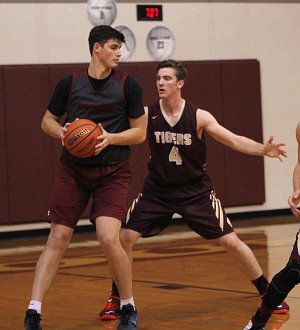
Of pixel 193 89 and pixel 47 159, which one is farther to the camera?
pixel 193 89

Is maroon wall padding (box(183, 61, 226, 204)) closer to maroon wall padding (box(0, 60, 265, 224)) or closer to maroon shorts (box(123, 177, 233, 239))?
maroon wall padding (box(0, 60, 265, 224))

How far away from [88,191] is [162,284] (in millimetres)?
2156

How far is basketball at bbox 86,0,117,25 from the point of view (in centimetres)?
1250

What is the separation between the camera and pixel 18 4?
39.7 feet

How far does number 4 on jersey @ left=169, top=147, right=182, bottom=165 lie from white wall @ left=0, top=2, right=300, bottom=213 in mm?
6270

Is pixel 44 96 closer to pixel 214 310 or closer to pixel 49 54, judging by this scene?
pixel 49 54

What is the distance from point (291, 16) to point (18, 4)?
4502 mm

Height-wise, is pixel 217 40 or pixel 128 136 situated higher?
pixel 217 40

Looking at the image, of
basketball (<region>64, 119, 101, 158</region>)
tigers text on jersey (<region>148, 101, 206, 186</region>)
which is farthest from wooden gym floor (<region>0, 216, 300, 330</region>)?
basketball (<region>64, 119, 101, 158</region>)

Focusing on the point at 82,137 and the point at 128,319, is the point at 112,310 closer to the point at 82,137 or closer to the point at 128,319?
the point at 128,319

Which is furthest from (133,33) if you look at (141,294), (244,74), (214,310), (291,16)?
(214,310)

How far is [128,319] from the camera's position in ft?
18.2

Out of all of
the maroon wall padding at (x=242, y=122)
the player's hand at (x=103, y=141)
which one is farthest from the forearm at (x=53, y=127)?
the maroon wall padding at (x=242, y=122)

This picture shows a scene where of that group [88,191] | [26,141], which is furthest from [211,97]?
[88,191]
